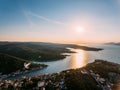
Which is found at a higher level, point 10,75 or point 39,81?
point 39,81

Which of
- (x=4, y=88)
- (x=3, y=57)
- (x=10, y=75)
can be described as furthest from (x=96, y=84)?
(x=3, y=57)

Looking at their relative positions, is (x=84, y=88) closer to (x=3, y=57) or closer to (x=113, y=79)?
(x=113, y=79)

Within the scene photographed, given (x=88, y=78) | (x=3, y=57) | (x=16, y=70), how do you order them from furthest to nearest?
(x=3, y=57) < (x=16, y=70) < (x=88, y=78)

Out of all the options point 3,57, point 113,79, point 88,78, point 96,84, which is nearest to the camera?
point 96,84

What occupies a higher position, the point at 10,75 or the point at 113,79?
the point at 113,79

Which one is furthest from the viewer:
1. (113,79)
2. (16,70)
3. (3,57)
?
(3,57)

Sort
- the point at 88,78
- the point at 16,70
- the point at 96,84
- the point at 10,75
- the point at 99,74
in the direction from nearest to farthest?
the point at 96,84, the point at 88,78, the point at 99,74, the point at 10,75, the point at 16,70

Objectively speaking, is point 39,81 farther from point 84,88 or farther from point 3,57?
point 3,57

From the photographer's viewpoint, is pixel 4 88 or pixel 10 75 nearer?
pixel 4 88

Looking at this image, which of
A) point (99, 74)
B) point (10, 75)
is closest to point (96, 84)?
point (99, 74)
